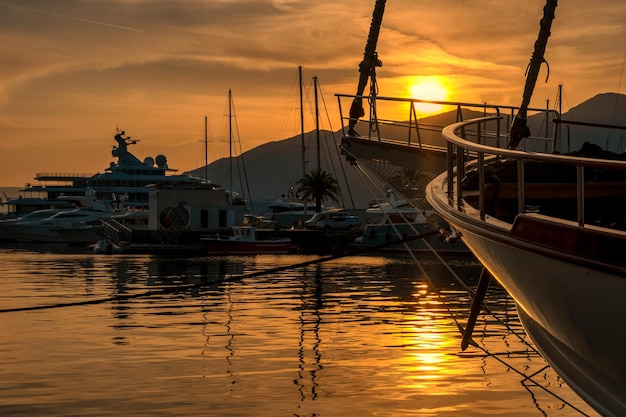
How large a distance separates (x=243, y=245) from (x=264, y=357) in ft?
187

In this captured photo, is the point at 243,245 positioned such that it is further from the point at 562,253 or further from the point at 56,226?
the point at 562,253

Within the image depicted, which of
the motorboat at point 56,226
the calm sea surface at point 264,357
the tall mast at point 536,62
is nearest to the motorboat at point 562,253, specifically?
the tall mast at point 536,62

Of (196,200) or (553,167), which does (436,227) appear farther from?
(196,200)

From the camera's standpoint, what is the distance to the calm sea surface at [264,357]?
16.8 metres

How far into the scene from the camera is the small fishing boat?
77975 mm

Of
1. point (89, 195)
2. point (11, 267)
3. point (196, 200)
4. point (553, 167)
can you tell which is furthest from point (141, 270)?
point (89, 195)

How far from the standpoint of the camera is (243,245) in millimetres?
78812

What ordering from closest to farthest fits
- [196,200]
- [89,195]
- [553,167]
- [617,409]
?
[617,409], [553,167], [196,200], [89,195]

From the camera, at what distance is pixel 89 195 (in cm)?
12888

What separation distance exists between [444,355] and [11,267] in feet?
143

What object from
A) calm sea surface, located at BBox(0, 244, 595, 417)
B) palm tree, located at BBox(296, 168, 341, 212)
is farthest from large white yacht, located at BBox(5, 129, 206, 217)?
calm sea surface, located at BBox(0, 244, 595, 417)

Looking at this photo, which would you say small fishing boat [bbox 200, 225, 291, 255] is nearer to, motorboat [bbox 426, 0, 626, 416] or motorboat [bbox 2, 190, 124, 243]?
motorboat [bbox 2, 190, 124, 243]

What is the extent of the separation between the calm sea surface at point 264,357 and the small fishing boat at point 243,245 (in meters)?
36.1

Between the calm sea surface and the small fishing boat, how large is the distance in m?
36.1
